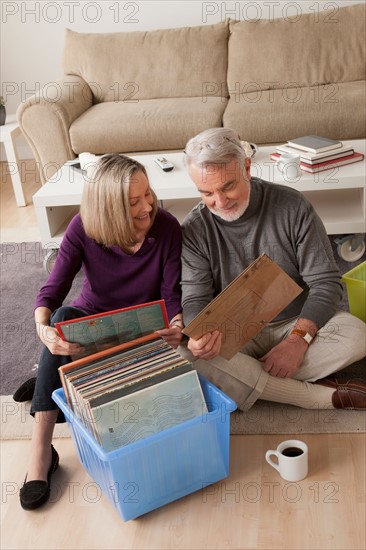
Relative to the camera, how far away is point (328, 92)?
372 centimetres

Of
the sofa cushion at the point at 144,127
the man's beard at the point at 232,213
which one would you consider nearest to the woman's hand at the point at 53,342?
the man's beard at the point at 232,213

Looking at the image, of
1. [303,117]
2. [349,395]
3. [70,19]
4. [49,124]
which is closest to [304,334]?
[349,395]

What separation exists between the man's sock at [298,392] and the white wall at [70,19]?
2.86m

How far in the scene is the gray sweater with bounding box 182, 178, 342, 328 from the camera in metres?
2.01

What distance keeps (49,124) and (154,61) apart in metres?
0.77

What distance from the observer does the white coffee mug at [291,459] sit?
70.6 inches

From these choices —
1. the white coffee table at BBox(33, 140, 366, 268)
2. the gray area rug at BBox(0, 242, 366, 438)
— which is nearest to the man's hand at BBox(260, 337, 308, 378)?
the gray area rug at BBox(0, 242, 366, 438)

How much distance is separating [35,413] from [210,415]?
537mm

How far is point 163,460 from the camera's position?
1714 millimetres

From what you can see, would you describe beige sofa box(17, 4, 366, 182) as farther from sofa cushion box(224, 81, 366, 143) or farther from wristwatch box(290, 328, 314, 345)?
wristwatch box(290, 328, 314, 345)

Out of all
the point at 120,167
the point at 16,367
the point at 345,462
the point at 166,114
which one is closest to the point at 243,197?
the point at 120,167

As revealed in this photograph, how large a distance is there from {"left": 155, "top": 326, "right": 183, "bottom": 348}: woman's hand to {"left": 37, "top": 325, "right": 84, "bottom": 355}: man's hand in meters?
0.22

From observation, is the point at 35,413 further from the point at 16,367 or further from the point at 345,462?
the point at 345,462

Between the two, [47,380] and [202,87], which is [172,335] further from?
[202,87]
